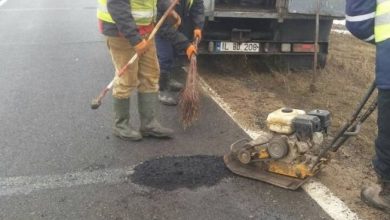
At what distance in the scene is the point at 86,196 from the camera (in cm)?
382

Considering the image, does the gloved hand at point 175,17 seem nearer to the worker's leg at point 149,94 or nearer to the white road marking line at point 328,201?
the worker's leg at point 149,94

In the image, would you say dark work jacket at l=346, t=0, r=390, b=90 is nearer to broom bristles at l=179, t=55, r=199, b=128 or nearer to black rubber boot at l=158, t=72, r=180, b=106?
broom bristles at l=179, t=55, r=199, b=128

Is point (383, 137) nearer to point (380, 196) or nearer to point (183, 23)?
point (380, 196)

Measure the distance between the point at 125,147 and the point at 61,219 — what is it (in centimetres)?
133

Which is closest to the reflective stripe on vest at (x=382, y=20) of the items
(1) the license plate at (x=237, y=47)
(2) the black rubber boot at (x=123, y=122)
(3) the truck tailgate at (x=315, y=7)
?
(2) the black rubber boot at (x=123, y=122)

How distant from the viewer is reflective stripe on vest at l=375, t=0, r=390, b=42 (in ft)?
10.2

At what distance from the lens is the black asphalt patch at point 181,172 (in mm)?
4023

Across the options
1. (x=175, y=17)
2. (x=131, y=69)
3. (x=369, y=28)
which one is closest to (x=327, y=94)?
(x=175, y=17)

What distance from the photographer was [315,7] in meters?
6.44

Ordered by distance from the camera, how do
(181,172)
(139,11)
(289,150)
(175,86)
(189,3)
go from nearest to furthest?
(289,150) < (181,172) < (139,11) < (189,3) < (175,86)

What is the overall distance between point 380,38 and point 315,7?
3398mm

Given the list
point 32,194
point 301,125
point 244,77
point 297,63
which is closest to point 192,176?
point 301,125

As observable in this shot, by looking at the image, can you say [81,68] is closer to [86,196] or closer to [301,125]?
[86,196]

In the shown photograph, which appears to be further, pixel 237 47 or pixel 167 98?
pixel 237 47
